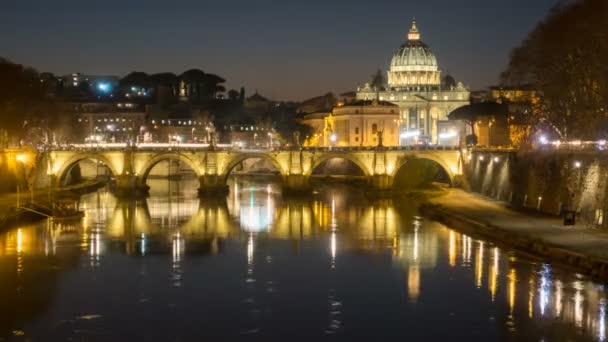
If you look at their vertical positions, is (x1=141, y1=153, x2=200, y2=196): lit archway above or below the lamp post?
below

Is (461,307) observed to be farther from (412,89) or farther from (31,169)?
(412,89)

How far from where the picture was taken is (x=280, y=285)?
3183 centimetres

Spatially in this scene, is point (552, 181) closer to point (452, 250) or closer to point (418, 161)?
point (452, 250)

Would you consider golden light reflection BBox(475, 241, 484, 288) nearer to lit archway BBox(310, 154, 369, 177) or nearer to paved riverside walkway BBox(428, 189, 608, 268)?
paved riverside walkway BBox(428, 189, 608, 268)

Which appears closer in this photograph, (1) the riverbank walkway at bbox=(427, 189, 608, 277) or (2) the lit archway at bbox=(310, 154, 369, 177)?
(1) the riverbank walkway at bbox=(427, 189, 608, 277)

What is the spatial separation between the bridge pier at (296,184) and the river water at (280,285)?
18.6 metres

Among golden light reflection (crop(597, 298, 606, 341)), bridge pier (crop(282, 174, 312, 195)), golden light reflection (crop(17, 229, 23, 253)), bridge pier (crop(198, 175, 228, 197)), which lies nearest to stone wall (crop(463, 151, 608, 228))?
golden light reflection (crop(597, 298, 606, 341))

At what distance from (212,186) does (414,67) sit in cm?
7814

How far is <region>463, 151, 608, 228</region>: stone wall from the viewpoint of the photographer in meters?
39.8

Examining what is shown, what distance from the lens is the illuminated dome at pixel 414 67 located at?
5556 inches

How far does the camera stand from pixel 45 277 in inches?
1304

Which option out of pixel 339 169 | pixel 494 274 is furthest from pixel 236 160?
pixel 494 274

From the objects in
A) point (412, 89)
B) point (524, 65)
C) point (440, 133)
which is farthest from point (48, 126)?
point (412, 89)

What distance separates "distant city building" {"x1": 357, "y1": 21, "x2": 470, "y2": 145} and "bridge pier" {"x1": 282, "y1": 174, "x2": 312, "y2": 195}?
50826 millimetres
